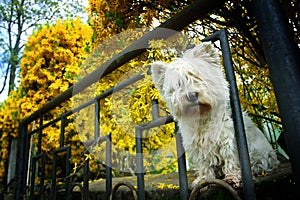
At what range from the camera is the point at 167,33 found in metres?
1.31

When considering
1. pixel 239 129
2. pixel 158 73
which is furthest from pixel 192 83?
pixel 239 129

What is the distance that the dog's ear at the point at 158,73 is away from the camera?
1.39m

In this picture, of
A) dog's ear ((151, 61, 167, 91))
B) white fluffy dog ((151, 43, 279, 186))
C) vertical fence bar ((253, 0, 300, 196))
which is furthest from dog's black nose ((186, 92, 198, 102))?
vertical fence bar ((253, 0, 300, 196))

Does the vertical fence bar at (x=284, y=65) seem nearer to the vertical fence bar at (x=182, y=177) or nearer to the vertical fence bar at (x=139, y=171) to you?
the vertical fence bar at (x=182, y=177)

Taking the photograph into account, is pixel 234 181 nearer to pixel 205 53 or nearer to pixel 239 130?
pixel 239 130

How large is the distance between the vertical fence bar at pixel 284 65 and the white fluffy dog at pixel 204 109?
434 millimetres

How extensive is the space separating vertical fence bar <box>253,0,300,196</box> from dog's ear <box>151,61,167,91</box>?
0.60 meters

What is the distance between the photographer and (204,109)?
1349 millimetres

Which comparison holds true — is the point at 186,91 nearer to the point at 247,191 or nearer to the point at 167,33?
the point at 167,33

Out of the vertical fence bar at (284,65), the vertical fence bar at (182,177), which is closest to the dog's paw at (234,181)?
the vertical fence bar at (182,177)

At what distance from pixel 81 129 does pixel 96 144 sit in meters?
2.56

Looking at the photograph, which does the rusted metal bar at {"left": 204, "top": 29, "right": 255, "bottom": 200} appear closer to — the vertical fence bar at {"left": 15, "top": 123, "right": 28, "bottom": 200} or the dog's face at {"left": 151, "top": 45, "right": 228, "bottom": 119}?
the dog's face at {"left": 151, "top": 45, "right": 228, "bottom": 119}

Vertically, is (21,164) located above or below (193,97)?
below

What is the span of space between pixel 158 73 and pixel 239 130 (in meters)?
0.61
